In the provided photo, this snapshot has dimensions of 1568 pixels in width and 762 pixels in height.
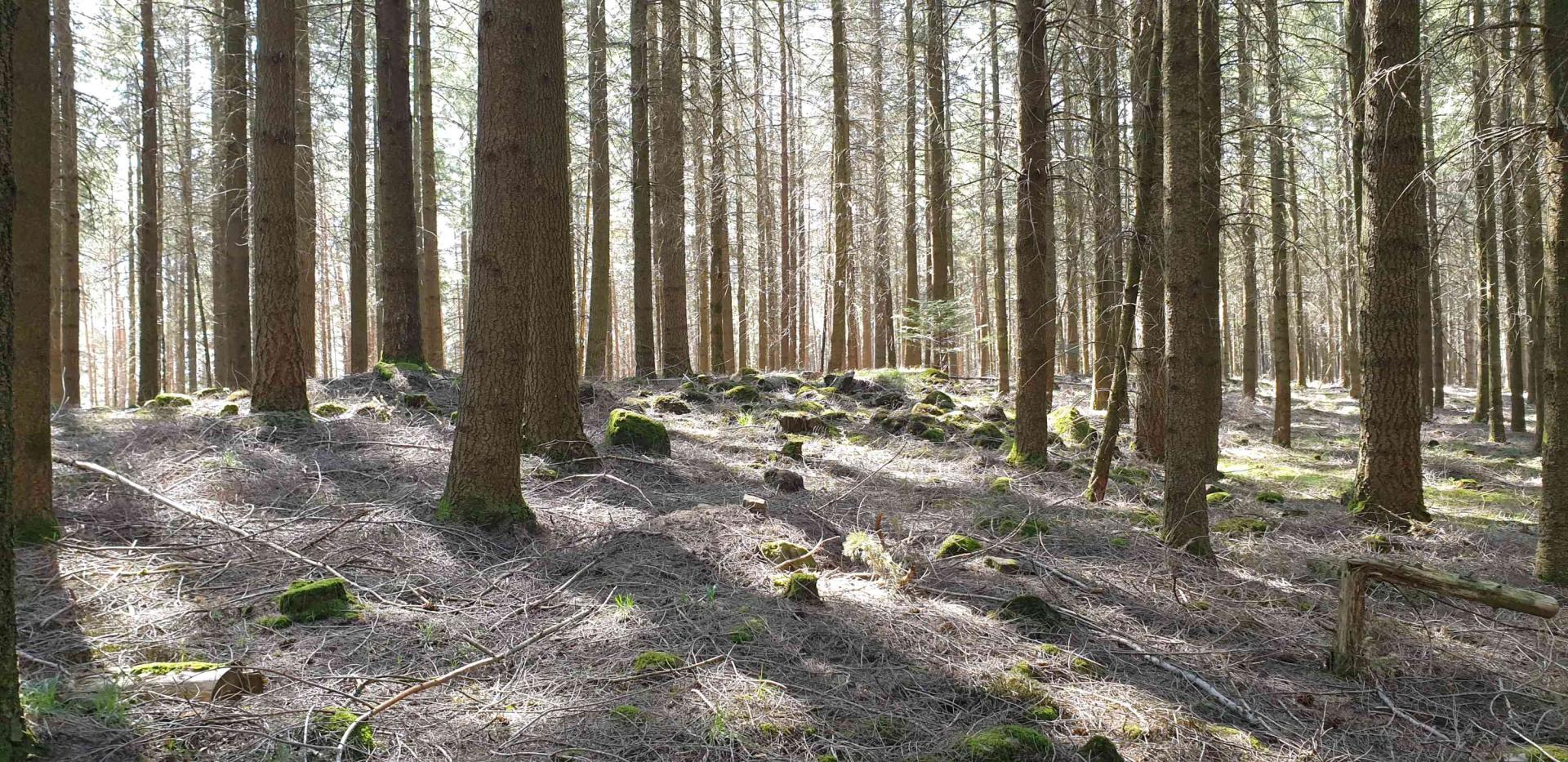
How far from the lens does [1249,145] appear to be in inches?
382

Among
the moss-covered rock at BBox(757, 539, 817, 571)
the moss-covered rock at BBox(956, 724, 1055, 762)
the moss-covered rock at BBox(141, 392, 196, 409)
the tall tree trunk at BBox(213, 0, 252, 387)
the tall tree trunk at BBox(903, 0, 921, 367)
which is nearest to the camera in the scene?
the moss-covered rock at BBox(956, 724, 1055, 762)

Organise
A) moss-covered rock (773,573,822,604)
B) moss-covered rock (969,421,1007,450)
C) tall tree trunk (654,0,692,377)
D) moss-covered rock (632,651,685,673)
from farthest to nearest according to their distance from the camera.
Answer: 1. tall tree trunk (654,0,692,377)
2. moss-covered rock (969,421,1007,450)
3. moss-covered rock (773,573,822,604)
4. moss-covered rock (632,651,685,673)

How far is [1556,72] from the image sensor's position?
5.27m

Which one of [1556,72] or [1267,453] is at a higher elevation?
[1556,72]

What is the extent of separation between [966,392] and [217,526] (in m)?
12.4

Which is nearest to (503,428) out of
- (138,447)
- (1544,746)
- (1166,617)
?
(138,447)

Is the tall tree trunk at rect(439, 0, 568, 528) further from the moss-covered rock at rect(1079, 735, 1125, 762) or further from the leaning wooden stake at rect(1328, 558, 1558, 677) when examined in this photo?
the leaning wooden stake at rect(1328, 558, 1558, 677)

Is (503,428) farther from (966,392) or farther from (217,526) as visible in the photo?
(966,392)

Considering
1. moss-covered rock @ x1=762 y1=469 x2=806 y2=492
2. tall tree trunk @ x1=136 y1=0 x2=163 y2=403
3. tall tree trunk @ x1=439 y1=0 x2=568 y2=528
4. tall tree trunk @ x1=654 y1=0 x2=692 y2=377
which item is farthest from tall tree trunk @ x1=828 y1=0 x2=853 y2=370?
tall tree trunk @ x1=136 y1=0 x2=163 y2=403

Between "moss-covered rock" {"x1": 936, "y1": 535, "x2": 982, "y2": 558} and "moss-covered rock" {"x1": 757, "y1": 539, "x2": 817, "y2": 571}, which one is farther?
"moss-covered rock" {"x1": 936, "y1": 535, "x2": 982, "y2": 558}

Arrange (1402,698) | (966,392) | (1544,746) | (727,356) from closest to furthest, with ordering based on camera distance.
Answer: (1544,746)
(1402,698)
(966,392)
(727,356)

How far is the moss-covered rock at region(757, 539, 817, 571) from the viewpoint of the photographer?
5.03 metres

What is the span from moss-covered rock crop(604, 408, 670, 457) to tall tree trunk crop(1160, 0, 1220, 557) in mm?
4578

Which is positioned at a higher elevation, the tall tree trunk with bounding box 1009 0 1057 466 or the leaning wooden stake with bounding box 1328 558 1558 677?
the tall tree trunk with bounding box 1009 0 1057 466
